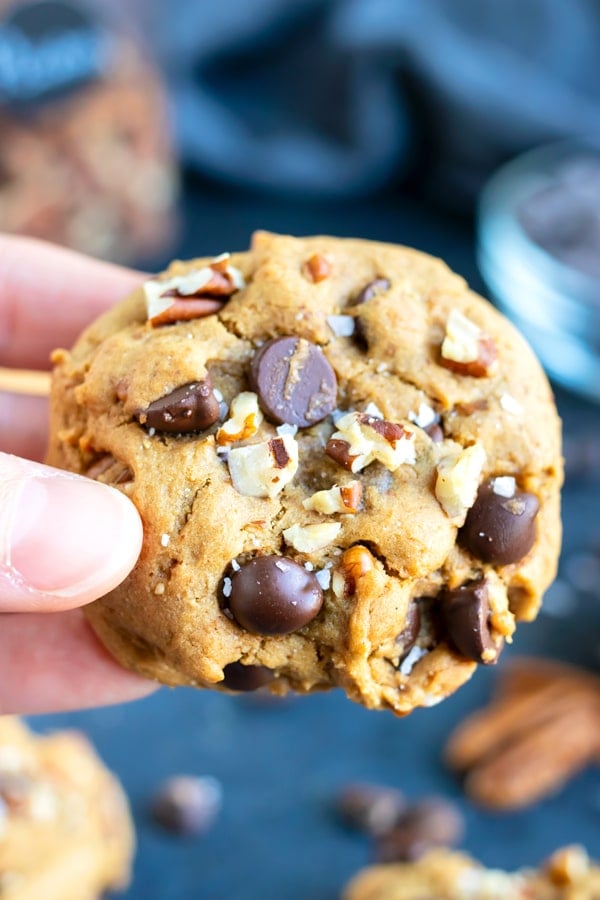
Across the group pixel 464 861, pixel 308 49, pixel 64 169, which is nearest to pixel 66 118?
pixel 64 169

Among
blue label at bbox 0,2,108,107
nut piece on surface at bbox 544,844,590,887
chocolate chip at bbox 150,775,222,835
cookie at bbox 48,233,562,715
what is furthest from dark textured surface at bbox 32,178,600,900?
blue label at bbox 0,2,108,107

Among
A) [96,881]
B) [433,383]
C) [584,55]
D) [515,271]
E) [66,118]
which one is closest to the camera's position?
[433,383]

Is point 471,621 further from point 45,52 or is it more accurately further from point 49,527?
point 45,52

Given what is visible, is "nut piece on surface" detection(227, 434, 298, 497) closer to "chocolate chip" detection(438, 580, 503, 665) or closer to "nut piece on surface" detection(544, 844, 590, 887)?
"chocolate chip" detection(438, 580, 503, 665)

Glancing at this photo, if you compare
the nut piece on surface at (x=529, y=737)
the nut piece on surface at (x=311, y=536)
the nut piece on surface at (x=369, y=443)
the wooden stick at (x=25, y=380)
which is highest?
the nut piece on surface at (x=369, y=443)

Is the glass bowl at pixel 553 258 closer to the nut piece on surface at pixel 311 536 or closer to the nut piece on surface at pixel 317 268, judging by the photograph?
the nut piece on surface at pixel 317 268

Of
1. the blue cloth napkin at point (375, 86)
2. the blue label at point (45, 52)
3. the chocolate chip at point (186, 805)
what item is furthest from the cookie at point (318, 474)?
the blue cloth napkin at point (375, 86)

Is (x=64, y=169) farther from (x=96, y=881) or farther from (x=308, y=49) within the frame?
(x=96, y=881)
